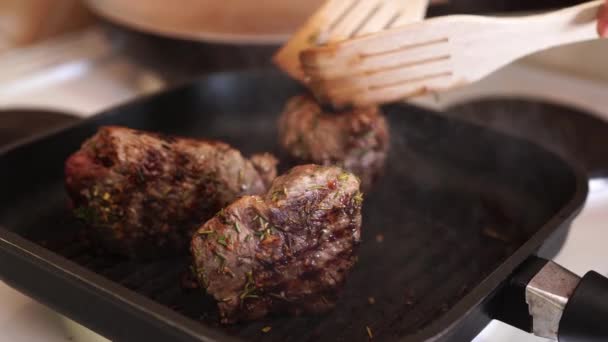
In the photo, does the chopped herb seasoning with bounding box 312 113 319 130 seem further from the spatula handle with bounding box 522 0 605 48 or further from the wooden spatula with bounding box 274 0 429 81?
the spatula handle with bounding box 522 0 605 48

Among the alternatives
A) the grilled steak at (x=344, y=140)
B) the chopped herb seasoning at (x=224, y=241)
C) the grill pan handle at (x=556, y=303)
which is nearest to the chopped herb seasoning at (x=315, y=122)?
the grilled steak at (x=344, y=140)

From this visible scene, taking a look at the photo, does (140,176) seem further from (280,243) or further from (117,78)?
(117,78)

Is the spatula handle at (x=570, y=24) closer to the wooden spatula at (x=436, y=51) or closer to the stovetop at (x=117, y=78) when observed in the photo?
the wooden spatula at (x=436, y=51)

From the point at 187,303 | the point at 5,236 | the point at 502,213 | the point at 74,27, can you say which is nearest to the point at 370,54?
the point at 502,213

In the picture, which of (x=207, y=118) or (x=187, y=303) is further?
(x=207, y=118)

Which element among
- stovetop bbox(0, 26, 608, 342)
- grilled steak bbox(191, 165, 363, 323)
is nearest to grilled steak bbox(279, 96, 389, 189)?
grilled steak bbox(191, 165, 363, 323)

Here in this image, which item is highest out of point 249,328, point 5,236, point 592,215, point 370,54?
point 370,54

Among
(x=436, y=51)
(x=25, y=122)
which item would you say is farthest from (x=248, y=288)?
(x=25, y=122)

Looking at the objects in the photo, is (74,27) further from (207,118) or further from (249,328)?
(249,328)
